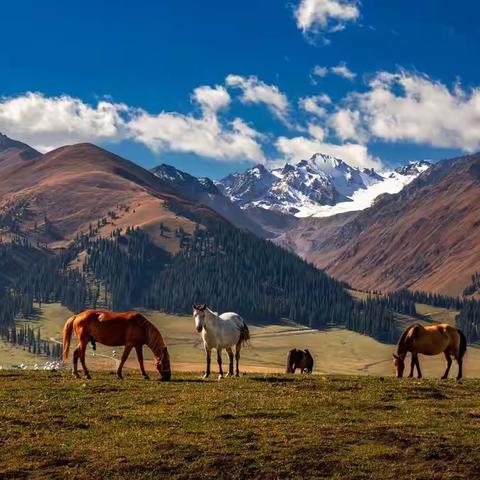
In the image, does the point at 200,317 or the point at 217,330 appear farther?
the point at 217,330

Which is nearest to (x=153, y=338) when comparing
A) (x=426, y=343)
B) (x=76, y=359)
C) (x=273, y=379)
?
(x=76, y=359)

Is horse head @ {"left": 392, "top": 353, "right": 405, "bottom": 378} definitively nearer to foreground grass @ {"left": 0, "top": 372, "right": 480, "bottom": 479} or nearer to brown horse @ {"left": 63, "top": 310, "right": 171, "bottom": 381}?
foreground grass @ {"left": 0, "top": 372, "right": 480, "bottom": 479}

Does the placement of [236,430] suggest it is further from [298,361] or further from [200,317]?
[298,361]

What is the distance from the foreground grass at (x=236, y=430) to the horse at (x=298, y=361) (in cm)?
1788

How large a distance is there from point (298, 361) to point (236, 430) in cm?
2913

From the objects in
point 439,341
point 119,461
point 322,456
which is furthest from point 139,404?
point 439,341

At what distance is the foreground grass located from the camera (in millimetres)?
22250

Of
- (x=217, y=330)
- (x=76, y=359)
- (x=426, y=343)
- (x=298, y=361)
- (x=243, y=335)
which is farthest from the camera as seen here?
(x=298, y=361)

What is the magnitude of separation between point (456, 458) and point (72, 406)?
16.2 meters

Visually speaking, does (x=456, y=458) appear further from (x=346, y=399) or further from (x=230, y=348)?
(x=230, y=348)

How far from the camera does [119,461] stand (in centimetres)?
2262

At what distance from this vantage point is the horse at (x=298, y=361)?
5406 cm

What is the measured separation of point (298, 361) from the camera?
5459cm

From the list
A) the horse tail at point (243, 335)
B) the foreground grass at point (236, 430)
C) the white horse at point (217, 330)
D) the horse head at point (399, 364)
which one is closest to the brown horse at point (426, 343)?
the horse head at point (399, 364)
